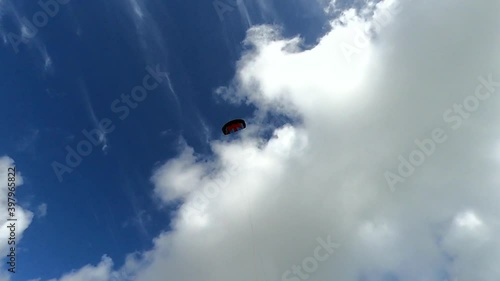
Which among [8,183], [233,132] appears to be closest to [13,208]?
[8,183]

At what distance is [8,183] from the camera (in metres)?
101

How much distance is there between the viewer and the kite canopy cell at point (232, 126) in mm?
123500

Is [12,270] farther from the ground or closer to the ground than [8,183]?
closer to the ground

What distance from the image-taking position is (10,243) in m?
97.5

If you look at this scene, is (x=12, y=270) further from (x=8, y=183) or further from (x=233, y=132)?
(x=233, y=132)

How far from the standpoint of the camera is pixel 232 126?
406 feet

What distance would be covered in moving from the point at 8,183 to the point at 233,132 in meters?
53.1

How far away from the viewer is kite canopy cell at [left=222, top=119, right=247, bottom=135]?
124 meters

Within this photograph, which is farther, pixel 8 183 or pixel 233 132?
pixel 233 132

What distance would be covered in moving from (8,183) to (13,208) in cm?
584

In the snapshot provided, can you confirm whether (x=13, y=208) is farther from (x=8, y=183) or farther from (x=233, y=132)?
(x=233, y=132)

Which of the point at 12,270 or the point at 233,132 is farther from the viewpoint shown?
the point at 233,132

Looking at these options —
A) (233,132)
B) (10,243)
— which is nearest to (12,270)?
(10,243)

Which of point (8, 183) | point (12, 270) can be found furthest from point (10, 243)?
point (8, 183)
